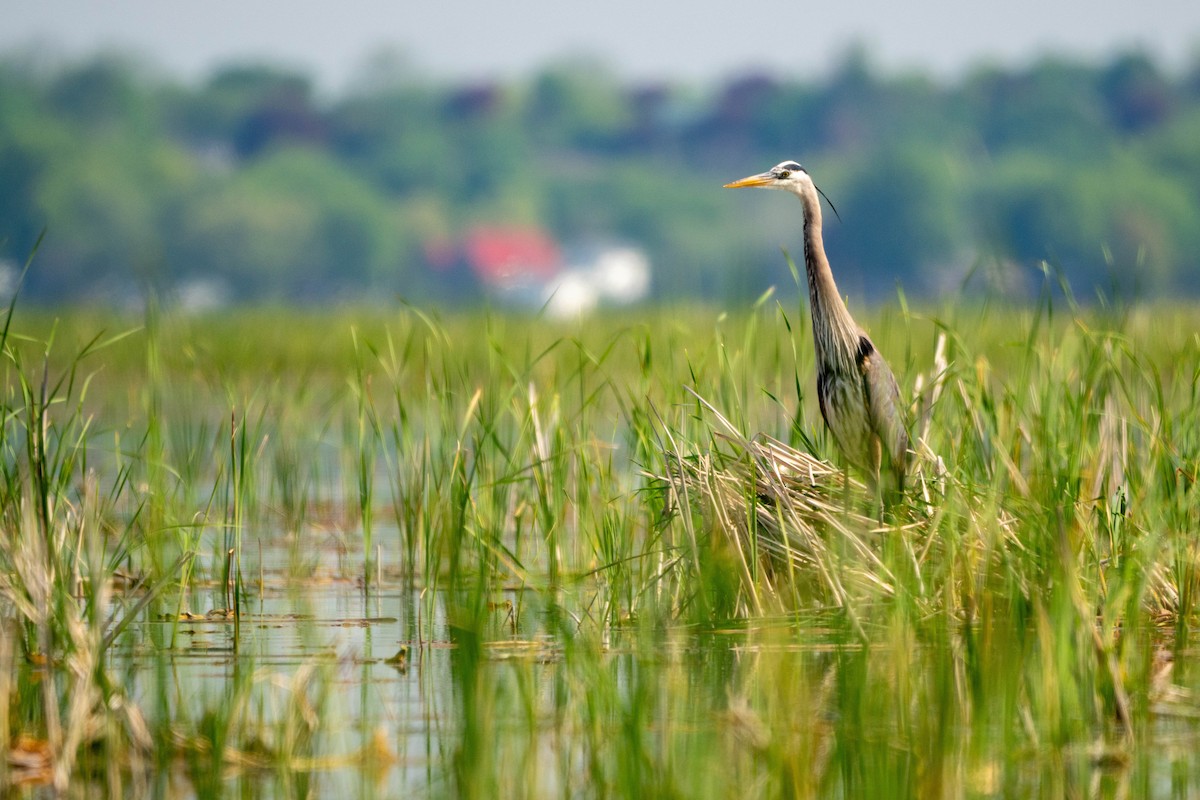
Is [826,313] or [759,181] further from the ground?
[759,181]

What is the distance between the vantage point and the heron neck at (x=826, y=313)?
16.0 feet

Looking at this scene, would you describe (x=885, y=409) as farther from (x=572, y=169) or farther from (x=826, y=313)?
(x=572, y=169)

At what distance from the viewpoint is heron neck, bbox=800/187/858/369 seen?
4879 millimetres

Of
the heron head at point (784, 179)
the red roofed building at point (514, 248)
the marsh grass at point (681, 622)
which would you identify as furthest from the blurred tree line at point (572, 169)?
the marsh grass at point (681, 622)

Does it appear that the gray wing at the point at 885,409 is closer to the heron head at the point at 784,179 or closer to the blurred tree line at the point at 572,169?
the heron head at the point at 784,179

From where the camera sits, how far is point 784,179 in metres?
5.15

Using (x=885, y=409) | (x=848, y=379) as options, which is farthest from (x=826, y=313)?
(x=885, y=409)

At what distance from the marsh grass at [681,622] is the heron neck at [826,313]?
10.9 inches

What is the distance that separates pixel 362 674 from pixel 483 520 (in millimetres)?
1169

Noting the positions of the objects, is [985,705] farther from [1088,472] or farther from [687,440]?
[1088,472]

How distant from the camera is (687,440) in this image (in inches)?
182

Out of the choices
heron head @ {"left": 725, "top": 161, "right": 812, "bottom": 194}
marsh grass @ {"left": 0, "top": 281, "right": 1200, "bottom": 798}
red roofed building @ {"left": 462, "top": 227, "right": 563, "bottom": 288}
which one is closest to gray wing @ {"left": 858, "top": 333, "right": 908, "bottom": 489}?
marsh grass @ {"left": 0, "top": 281, "right": 1200, "bottom": 798}

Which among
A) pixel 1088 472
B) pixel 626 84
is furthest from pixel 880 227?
pixel 1088 472

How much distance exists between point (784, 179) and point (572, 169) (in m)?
80.8
